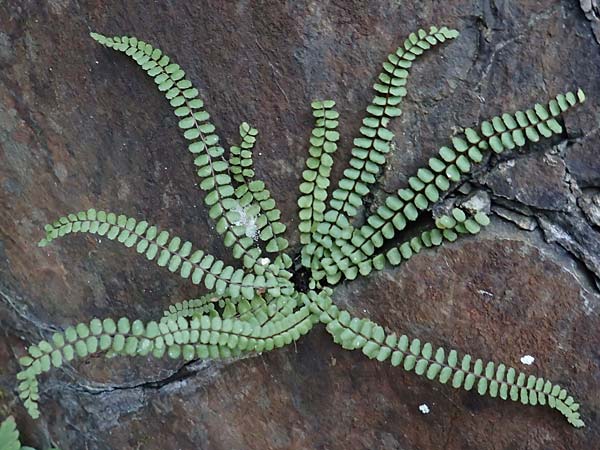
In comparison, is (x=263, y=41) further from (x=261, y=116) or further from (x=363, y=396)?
(x=363, y=396)

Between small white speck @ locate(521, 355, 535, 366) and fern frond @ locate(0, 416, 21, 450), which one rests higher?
small white speck @ locate(521, 355, 535, 366)

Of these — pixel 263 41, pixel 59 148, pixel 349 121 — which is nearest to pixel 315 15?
pixel 263 41

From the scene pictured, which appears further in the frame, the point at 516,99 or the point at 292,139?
the point at 292,139

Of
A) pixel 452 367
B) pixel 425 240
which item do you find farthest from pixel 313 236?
pixel 452 367

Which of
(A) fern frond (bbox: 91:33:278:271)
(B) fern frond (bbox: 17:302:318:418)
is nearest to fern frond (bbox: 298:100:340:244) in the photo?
(A) fern frond (bbox: 91:33:278:271)

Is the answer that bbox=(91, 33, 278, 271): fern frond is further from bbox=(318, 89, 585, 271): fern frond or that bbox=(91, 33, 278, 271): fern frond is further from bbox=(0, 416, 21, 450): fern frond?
bbox=(0, 416, 21, 450): fern frond

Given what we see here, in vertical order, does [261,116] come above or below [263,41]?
below

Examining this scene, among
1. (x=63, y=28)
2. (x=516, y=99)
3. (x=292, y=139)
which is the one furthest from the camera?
(x=63, y=28)
